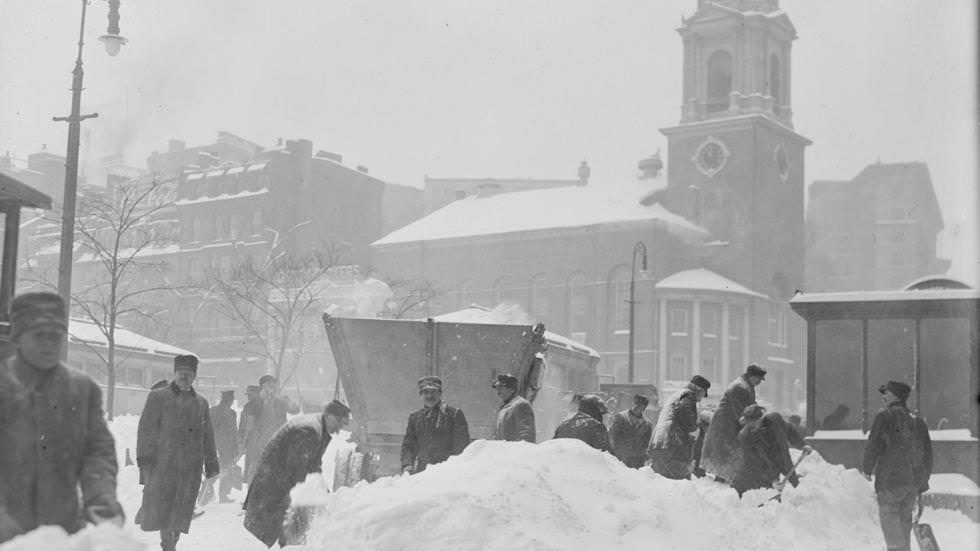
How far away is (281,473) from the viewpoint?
31.1 ft

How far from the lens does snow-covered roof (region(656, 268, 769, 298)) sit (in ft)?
218

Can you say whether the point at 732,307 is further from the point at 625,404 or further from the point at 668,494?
the point at 668,494

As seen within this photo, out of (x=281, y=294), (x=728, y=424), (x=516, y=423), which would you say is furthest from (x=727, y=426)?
(x=281, y=294)

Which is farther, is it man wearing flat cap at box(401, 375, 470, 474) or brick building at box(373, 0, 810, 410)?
brick building at box(373, 0, 810, 410)

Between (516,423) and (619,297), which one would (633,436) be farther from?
(619,297)

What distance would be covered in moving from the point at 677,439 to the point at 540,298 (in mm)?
59329

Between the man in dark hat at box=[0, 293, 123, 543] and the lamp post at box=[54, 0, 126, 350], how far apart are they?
34.9 ft

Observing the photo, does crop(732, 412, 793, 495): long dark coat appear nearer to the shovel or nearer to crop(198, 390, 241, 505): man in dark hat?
the shovel

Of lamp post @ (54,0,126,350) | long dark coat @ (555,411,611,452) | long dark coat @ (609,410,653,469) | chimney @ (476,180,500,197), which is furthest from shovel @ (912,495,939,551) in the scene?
chimney @ (476,180,500,197)

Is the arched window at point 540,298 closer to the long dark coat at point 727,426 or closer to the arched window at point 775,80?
the arched window at point 775,80

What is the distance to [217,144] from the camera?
308 feet

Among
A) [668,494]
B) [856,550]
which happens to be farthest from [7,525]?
[856,550]

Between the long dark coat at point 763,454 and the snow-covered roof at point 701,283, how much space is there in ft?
179

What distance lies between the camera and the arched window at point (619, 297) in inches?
2709
